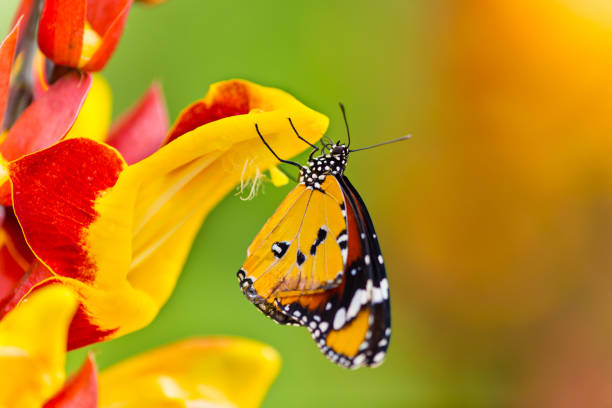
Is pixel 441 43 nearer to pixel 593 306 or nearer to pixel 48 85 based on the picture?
pixel 593 306

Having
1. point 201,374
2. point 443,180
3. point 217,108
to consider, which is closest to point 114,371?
point 201,374

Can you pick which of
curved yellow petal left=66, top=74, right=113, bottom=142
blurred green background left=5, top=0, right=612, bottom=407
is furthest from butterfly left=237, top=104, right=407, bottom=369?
blurred green background left=5, top=0, right=612, bottom=407

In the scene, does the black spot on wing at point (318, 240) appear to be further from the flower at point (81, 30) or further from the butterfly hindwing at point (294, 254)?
the flower at point (81, 30)

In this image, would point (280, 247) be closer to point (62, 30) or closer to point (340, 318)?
point (340, 318)

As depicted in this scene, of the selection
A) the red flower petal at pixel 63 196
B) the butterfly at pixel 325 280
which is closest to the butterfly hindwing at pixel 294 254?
the butterfly at pixel 325 280

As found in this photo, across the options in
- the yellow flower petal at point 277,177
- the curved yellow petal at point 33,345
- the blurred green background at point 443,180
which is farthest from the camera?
the blurred green background at point 443,180
